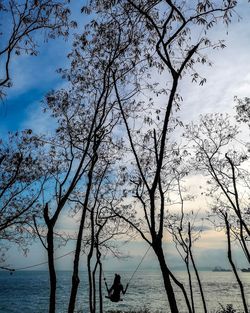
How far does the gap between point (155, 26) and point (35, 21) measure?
3673mm

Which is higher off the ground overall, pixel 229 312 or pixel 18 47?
pixel 18 47

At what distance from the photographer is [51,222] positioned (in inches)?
560

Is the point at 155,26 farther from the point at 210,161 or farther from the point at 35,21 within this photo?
the point at 210,161

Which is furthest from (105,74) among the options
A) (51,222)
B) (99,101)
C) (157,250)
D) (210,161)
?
(210,161)

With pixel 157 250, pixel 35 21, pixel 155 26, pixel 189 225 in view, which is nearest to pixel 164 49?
pixel 155 26

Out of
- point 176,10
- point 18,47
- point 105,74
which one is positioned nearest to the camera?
point 176,10

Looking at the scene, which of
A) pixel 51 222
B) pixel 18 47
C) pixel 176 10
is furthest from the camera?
pixel 51 222

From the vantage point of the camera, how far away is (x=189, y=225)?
2912cm

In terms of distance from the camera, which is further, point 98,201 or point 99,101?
point 98,201

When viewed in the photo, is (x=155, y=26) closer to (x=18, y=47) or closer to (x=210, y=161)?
(x=18, y=47)

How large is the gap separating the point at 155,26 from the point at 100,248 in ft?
76.2

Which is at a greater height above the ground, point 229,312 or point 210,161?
point 210,161

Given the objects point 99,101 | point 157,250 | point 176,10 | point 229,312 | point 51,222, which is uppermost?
point 99,101

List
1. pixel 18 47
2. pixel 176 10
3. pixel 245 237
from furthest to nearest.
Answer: pixel 245 237, pixel 18 47, pixel 176 10
